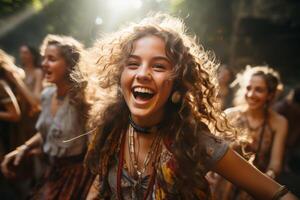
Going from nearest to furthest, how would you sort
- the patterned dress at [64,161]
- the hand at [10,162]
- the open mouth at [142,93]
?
the open mouth at [142,93]
the patterned dress at [64,161]
the hand at [10,162]

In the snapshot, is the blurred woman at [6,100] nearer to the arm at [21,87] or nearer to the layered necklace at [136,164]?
the arm at [21,87]

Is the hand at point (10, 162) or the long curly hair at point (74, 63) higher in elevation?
the long curly hair at point (74, 63)

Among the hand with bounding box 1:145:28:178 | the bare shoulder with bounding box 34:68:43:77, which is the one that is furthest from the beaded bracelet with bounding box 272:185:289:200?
the bare shoulder with bounding box 34:68:43:77

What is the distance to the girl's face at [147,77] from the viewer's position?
2531mm

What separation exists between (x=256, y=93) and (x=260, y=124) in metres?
0.34

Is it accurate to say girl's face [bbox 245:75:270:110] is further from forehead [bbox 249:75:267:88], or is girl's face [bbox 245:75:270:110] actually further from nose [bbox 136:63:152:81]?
nose [bbox 136:63:152:81]

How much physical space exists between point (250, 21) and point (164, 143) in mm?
10968

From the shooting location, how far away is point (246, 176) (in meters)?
Result: 2.47

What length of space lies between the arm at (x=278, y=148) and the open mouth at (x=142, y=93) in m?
2.27

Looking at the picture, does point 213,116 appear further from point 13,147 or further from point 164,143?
point 13,147

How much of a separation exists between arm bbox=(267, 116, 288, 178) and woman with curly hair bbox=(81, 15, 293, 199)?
1.83m

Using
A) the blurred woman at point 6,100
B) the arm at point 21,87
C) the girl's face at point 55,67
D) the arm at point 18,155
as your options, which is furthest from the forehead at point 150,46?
the arm at point 21,87

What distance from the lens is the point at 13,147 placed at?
5766mm

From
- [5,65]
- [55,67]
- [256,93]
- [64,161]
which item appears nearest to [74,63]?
[55,67]
